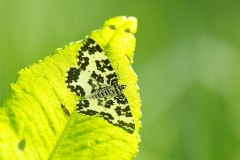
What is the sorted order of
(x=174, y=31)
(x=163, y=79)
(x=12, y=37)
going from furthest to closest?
(x=174, y=31) < (x=163, y=79) < (x=12, y=37)

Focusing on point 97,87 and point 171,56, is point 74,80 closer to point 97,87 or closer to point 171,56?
point 97,87

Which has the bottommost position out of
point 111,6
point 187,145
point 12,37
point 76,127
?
point 76,127

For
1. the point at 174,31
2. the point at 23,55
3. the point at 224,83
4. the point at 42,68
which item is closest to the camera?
the point at 42,68

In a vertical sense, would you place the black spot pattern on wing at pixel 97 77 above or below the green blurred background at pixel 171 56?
below

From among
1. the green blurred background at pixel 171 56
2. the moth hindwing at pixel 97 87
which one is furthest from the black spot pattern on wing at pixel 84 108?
the green blurred background at pixel 171 56

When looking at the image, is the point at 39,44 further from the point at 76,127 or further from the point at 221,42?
the point at 76,127

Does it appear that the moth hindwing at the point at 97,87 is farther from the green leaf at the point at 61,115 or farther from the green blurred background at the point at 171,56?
the green blurred background at the point at 171,56

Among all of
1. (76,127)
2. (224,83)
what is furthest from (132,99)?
(224,83)
